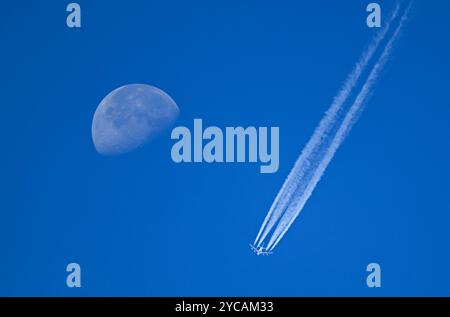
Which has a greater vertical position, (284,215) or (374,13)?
(374,13)
